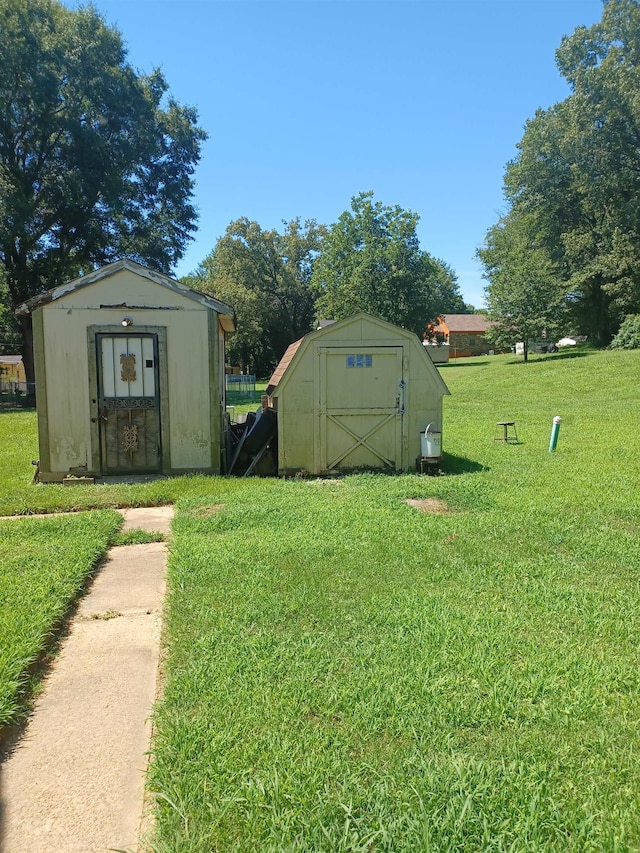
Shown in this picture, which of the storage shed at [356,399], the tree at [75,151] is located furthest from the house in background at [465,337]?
the storage shed at [356,399]

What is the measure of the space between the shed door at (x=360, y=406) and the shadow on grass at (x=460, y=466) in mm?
826

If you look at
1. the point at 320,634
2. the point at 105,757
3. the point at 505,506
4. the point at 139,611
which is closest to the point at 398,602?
the point at 320,634

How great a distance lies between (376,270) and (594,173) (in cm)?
1396

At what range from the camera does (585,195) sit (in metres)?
33.2

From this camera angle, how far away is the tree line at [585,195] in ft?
102

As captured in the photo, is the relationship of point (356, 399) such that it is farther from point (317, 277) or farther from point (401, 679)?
point (317, 277)

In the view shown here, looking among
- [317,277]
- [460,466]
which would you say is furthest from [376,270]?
[460,466]

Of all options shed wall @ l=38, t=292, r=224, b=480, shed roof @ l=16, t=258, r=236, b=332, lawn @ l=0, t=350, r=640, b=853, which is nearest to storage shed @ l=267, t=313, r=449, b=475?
shed wall @ l=38, t=292, r=224, b=480

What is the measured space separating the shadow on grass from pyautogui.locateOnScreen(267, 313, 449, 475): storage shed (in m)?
0.59

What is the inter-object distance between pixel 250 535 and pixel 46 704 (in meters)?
2.81

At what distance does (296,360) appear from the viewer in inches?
344

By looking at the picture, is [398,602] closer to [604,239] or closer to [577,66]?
[604,239]

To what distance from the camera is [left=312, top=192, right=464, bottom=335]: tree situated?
3928cm

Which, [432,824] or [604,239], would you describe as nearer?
[432,824]
